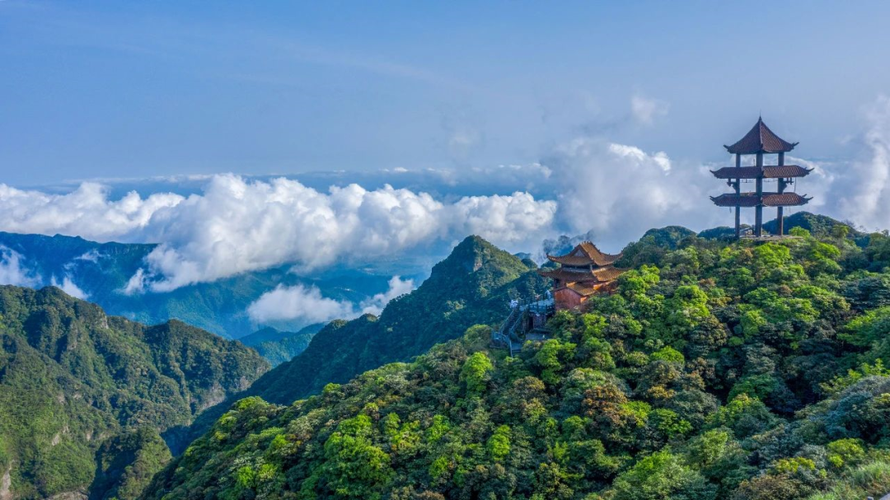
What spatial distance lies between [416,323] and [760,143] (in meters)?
59.3

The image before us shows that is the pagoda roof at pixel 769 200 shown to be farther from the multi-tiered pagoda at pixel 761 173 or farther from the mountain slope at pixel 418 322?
the mountain slope at pixel 418 322

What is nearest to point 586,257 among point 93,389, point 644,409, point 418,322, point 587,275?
point 587,275

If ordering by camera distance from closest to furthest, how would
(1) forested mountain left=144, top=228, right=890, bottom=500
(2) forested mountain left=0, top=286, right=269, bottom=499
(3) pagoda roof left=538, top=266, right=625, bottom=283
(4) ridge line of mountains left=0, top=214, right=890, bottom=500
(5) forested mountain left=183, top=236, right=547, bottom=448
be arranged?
(1) forested mountain left=144, top=228, right=890, bottom=500, (4) ridge line of mountains left=0, top=214, right=890, bottom=500, (3) pagoda roof left=538, top=266, right=625, bottom=283, (2) forested mountain left=0, top=286, right=269, bottom=499, (5) forested mountain left=183, top=236, right=547, bottom=448

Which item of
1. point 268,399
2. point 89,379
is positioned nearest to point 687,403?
point 268,399

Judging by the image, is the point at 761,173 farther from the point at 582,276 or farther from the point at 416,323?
the point at 416,323

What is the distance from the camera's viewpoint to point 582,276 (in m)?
35.1

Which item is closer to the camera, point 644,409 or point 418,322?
point 644,409

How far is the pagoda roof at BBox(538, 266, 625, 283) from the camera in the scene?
34.9 m

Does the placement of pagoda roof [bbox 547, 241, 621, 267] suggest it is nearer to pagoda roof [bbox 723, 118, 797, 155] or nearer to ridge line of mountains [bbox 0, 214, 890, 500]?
ridge line of mountains [bbox 0, 214, 890, 500]

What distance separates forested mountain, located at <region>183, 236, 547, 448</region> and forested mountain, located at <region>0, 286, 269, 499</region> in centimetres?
1565

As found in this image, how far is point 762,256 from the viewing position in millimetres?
34094

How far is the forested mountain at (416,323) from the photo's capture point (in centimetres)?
8075

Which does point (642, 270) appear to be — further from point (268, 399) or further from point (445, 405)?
point (268, 399)

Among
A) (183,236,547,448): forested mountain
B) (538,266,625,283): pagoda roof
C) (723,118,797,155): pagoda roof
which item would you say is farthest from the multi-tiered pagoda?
(183,236,547,448): forested mountain
